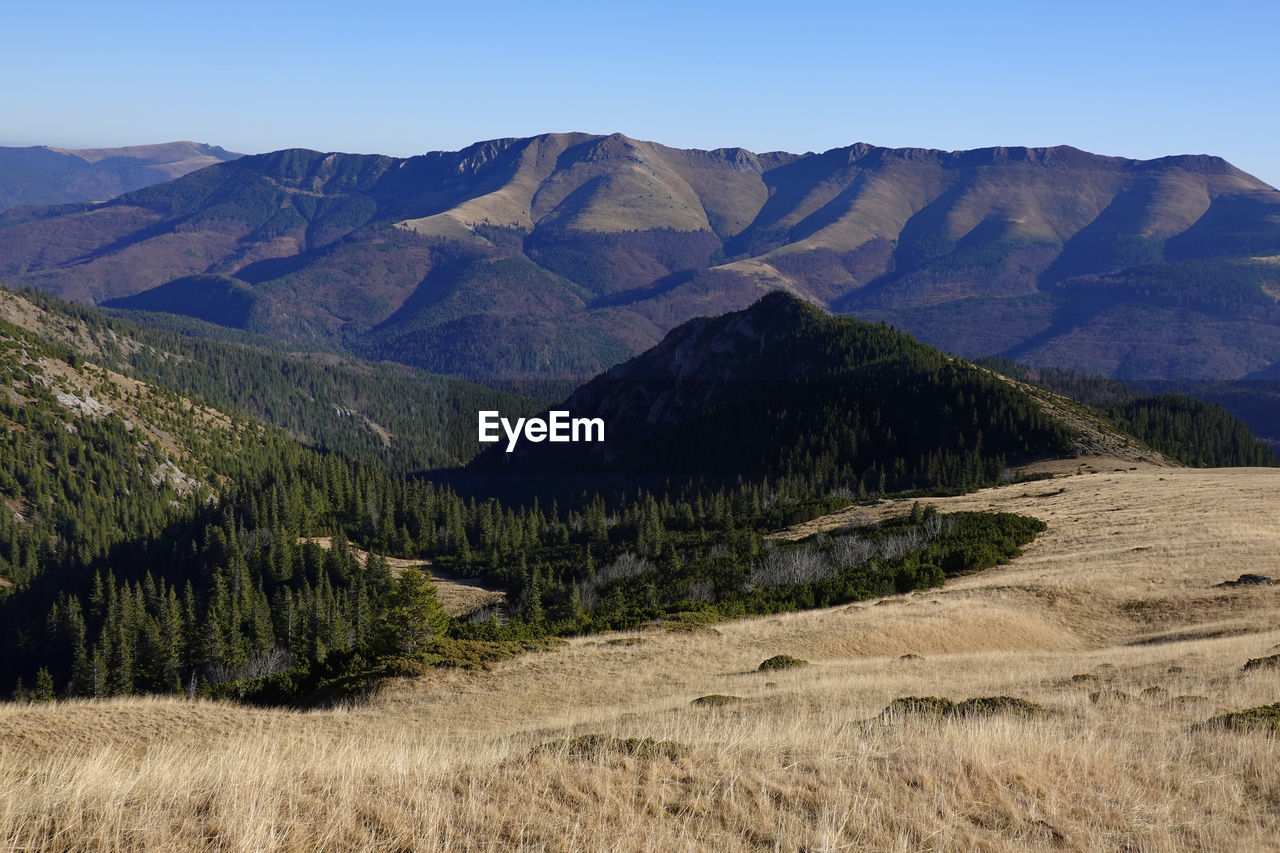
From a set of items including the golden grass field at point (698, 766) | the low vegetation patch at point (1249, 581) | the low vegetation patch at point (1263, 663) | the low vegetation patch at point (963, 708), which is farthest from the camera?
the low vegetation patch at point (1249, 581)

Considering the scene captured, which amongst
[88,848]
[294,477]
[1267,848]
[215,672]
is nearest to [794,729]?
[1267,848]

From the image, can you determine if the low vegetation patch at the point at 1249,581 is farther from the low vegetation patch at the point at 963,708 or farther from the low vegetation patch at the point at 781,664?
the low vegetation patch at the point at 963,708

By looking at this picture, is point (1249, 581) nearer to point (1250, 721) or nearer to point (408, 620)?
point (1250, 721)

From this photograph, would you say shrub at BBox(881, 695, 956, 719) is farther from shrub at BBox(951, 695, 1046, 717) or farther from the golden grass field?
the golden grass field

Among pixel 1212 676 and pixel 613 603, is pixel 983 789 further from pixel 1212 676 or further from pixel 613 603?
pixel 613 603

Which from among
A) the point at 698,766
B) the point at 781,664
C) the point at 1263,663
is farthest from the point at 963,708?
the point at 781,664

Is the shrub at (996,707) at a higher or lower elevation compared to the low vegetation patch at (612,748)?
lower

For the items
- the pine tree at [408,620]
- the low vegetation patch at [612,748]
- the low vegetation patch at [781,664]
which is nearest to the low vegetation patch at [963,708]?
the low vegetation patch at [612,748]
